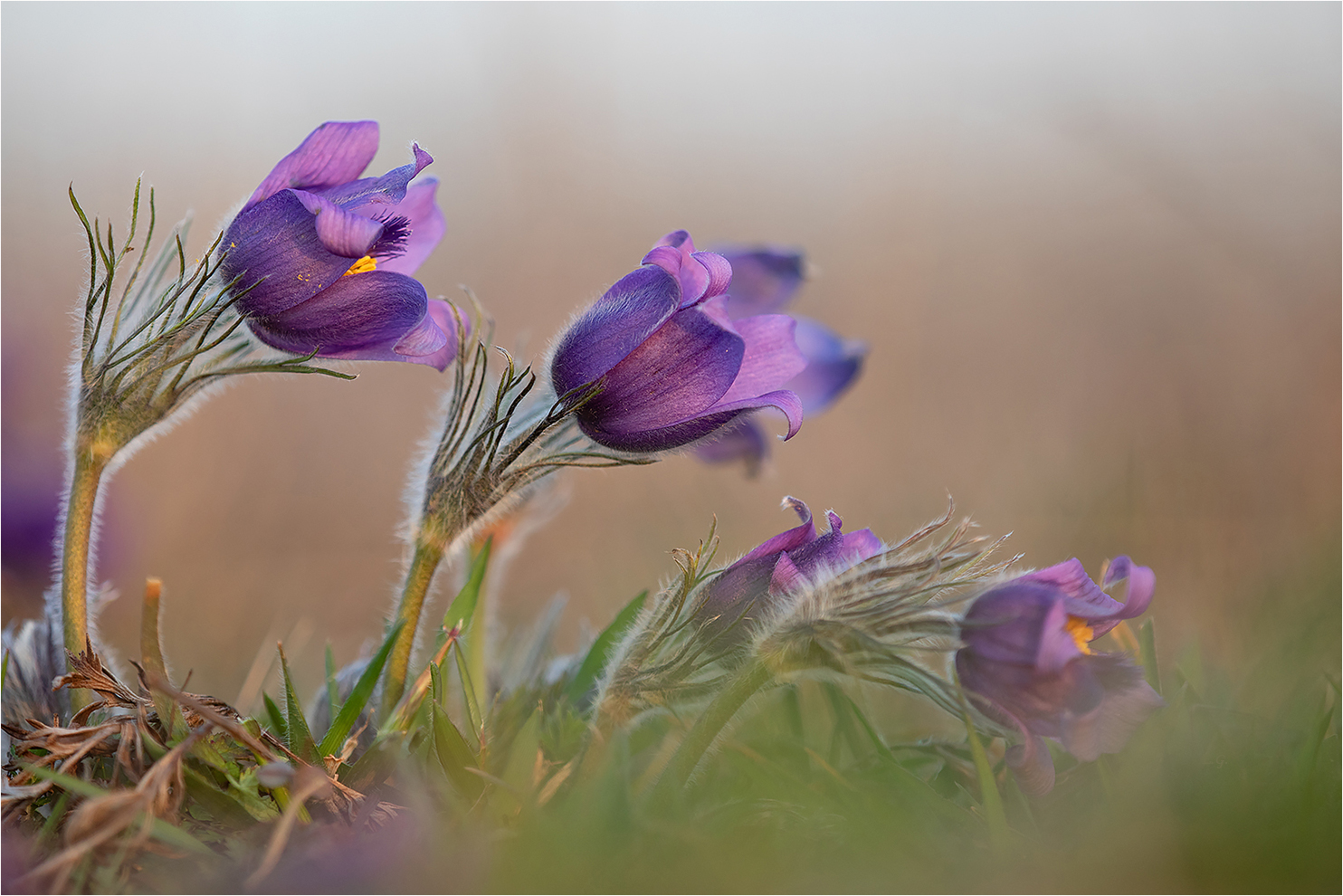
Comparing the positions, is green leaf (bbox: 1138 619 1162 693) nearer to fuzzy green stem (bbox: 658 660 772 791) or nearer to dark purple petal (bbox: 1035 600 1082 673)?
dark purple petal (bbox: 1035 600 1082 673)

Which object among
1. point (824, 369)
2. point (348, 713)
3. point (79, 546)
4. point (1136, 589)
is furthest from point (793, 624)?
point (79, 546)

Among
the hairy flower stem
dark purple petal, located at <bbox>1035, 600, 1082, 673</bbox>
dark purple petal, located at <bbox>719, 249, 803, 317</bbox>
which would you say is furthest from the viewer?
dark purple petal, located at <bbox>719, 249, 803, 317</bbox>

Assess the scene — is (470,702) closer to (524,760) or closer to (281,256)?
(524,760)

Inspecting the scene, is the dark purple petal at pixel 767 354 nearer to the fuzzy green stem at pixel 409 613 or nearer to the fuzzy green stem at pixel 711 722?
the fuzzy green stem at pixel 711 722

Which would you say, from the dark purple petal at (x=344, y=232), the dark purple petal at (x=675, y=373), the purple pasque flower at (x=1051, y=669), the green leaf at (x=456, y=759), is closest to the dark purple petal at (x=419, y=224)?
the dark purple petal at (x=344, y=232)

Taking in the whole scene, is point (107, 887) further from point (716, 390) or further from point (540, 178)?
point (540, 178)

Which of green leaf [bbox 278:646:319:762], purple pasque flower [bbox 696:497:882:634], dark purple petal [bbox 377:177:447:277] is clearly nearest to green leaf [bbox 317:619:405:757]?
green leaf [bbox 278:646:319:762]
